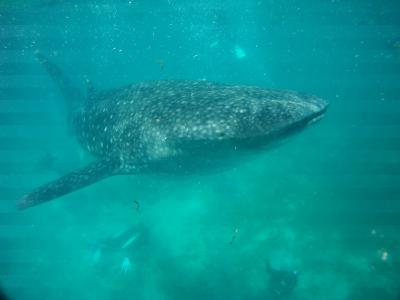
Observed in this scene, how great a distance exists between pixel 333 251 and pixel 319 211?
8.08ft

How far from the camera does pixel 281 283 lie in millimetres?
9195

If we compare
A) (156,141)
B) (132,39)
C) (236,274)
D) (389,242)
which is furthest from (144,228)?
(132,39)

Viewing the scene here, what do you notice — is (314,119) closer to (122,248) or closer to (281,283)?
(281,283)

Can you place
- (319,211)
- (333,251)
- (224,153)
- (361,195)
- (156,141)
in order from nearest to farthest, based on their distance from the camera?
1. (224,153)
2. (156,141)
3. (333,251)
4. (319,211)
5. (361,195)

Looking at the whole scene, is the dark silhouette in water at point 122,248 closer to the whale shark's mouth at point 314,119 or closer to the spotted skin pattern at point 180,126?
the spotted skin pattern at point 180,126

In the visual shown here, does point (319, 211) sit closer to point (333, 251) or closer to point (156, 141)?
point (333, 251)

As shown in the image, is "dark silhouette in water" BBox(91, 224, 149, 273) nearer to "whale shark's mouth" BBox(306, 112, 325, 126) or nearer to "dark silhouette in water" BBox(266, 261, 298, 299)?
"dark silhouette in water" BBox(266, 261, 298, 299)

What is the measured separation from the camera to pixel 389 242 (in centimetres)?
1097

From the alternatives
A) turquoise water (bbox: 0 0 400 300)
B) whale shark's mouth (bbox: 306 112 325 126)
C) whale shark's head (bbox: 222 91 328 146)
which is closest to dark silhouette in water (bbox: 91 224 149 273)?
turquoise water (bbox: 0 0 400 300)

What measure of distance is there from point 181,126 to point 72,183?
11.8ft

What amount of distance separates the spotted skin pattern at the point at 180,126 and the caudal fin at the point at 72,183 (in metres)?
0.02

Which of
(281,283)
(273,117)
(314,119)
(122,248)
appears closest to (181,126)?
(273,117)

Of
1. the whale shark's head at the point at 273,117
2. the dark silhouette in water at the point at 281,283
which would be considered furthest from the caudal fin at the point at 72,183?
the dark silhouette in water at the point at 281,283

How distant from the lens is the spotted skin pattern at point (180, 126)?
461 cm
